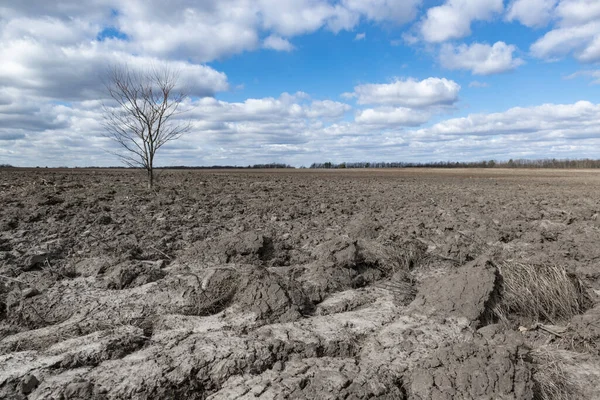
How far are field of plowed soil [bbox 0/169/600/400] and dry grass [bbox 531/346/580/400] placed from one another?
0.05ft

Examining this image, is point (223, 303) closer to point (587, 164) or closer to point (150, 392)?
point (150, 392)

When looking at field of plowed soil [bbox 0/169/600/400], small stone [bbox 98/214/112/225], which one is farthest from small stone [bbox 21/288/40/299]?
small stone [bbox 98/214/112/225]

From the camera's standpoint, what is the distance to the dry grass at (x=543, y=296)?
5312 millimetres

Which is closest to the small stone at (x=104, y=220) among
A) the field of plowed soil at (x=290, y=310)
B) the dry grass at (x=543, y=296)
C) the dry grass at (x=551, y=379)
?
the field of plowed soil at (x=290, y=310)

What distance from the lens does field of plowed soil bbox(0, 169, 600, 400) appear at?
3613mm

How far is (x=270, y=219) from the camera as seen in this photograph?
9.67m

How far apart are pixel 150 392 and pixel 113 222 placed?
5901 millimetres

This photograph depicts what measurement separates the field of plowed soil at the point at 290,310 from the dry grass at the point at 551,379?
0.02 metres

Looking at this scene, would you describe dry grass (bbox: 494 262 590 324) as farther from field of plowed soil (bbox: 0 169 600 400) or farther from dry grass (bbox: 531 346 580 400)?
dry grass (bbox: 531 346 580 400)

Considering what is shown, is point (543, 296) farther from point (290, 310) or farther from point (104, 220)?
point (104, 220)

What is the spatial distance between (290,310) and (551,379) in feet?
8.41

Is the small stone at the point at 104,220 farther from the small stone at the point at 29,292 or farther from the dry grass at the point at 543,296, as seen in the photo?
the dry grass at the point at 543,296

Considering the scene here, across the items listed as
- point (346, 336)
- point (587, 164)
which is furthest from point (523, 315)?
point (587, 164)

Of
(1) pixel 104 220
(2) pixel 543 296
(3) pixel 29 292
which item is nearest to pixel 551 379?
(2) pixel 543 296
